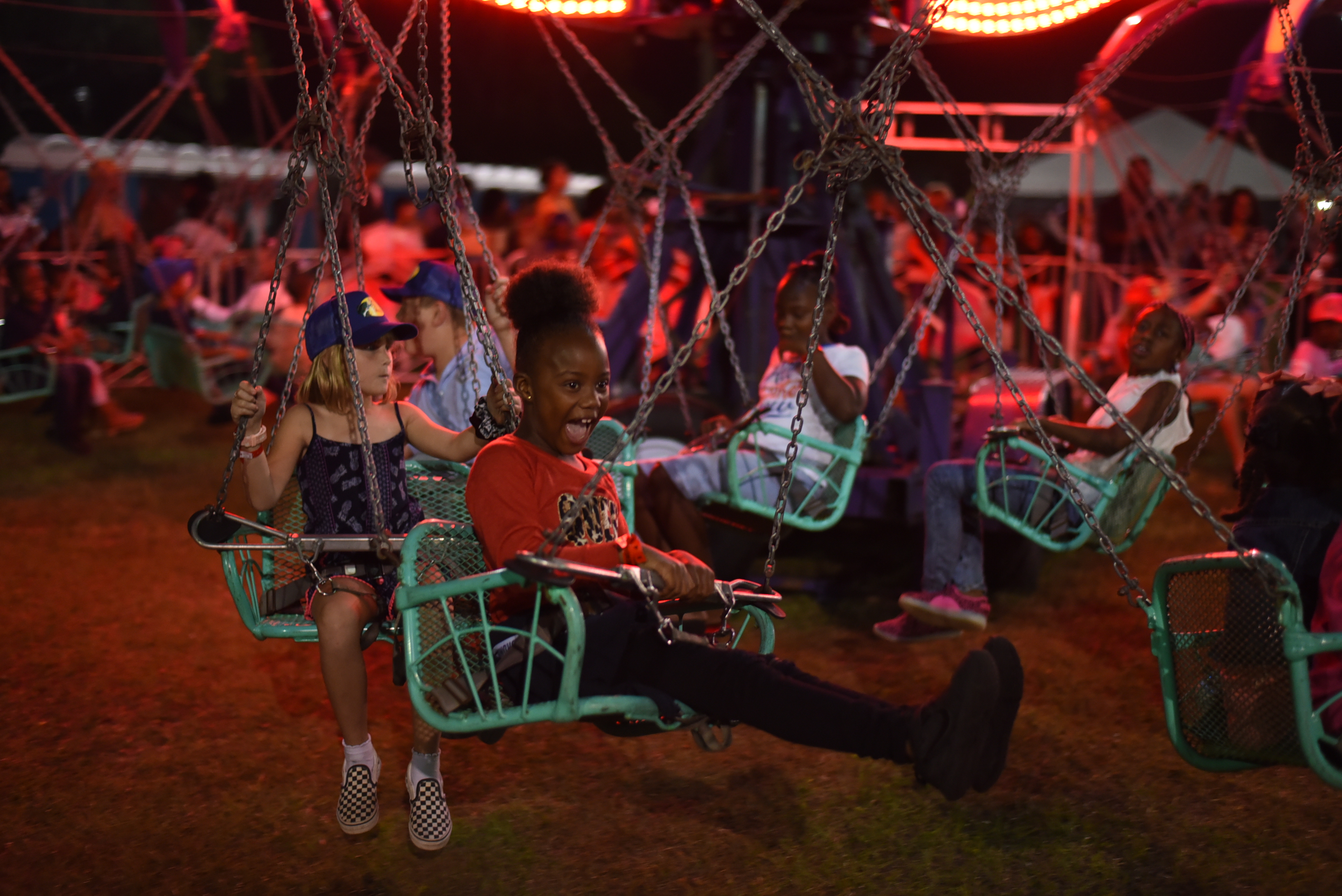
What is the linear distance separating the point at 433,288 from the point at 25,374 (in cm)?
809

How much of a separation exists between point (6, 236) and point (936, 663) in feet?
29.2

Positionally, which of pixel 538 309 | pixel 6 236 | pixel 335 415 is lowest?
pixel 335 415

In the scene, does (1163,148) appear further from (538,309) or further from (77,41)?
(77,41)

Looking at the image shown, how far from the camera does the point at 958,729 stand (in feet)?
7.04

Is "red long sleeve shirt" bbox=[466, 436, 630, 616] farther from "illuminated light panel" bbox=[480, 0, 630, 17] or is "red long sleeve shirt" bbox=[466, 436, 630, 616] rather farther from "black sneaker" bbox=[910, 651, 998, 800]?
"illuminated light panel" bbox=[480, 0, 630, 17]

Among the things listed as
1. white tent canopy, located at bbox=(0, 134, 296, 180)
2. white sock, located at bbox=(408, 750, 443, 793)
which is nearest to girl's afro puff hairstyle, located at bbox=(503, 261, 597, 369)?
white sock, located at bbox=(408, 750, 443, 793)

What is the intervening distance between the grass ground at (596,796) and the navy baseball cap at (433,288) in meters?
1.55

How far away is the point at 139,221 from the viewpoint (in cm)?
1204

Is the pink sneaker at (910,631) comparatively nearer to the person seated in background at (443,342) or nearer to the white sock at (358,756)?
the person seated in background at (443,342)

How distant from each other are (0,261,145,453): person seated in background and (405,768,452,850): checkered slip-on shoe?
716 centimetres

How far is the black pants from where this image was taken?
223 cm

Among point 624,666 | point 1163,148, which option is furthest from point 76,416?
point 1163,148

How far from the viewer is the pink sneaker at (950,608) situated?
4.27 m

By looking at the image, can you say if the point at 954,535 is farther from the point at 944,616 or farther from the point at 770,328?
the point at 770,328
